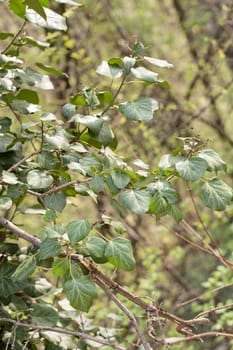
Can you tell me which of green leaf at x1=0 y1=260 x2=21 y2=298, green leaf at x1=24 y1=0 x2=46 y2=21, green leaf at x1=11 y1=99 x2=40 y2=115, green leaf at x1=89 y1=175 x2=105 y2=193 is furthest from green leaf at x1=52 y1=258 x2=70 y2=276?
green leaf at x1=24 y1=0 x2=46 y2=21

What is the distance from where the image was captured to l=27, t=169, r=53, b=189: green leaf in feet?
4.53

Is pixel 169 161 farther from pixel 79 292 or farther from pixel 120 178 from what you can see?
pixel 79 292

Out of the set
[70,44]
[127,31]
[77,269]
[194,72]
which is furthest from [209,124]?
[77,269]

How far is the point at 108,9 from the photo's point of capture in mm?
4266

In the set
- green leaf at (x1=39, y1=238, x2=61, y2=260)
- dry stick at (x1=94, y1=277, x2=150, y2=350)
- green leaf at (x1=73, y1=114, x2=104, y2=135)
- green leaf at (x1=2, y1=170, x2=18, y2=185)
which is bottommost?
dry stick at (x1=94, y1=277, x2=150, y2=350)

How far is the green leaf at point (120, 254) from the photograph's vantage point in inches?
50.8

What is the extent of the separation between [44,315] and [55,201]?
33 cm

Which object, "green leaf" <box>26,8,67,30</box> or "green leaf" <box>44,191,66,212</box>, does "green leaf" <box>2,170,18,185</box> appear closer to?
"green leaf" <box>44,191,66,212</box>

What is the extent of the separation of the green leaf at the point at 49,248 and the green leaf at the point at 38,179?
14cm

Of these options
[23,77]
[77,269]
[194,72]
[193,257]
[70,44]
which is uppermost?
[23,77]

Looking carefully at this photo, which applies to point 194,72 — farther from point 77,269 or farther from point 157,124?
point 77,269

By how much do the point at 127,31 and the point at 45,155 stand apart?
10.7 feet

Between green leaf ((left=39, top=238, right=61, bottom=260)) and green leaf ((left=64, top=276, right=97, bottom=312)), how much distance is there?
2.8 inches

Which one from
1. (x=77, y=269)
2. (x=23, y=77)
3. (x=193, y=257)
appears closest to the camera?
(x=77, y=269)
